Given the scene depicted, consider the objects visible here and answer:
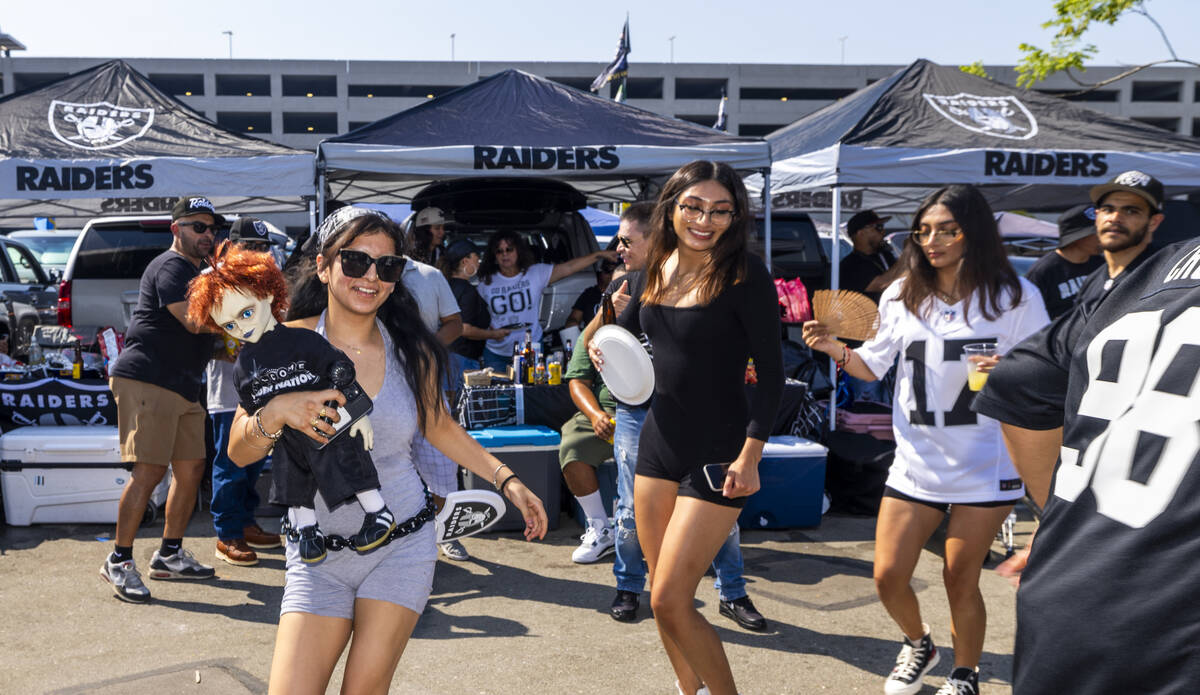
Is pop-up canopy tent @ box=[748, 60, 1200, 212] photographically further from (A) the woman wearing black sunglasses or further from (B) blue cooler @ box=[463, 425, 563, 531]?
(A) the woman wearing black sunglasses

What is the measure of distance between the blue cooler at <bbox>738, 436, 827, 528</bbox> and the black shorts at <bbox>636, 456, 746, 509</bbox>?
3219 mm

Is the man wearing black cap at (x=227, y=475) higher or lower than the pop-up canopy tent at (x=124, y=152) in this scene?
lower

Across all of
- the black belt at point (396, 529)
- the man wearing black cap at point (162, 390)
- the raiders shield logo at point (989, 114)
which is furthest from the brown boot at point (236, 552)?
the raiders shield logo at point (989, 114)

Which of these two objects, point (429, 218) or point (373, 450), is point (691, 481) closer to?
point (373, 450)

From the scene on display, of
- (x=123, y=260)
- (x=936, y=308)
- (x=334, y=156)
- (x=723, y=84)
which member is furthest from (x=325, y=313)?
(x=723, y=84)

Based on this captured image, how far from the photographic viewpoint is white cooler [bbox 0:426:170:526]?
6439 millimetres

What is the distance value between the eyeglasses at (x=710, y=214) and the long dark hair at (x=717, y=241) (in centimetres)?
3

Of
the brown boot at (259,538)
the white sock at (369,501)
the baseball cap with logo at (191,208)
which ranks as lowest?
the brown boot at (259,538)

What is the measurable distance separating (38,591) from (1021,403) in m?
5.31

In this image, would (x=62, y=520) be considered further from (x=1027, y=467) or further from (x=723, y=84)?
(x=723, y=84)

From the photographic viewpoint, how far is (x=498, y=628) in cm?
479

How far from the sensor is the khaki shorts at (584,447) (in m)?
6.06

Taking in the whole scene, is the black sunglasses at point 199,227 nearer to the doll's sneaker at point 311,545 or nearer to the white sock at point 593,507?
the white sock at point 593,507

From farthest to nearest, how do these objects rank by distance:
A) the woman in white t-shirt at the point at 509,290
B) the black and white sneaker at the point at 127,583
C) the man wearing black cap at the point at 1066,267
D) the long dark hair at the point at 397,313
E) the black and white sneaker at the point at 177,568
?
the woman in white t-shirt at the point at 509,290, the man wearing black cap at the point at 1066,267, the black and white sneaker at the point at 177,568, the black and white sneaker at the point at 127,583, the long dark hair at the point at 397,313
